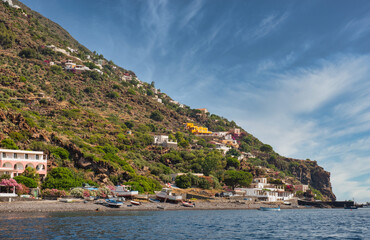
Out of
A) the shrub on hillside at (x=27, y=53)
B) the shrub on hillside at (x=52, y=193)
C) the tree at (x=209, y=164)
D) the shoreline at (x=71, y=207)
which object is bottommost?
the shoreline at (x=71, y=207)

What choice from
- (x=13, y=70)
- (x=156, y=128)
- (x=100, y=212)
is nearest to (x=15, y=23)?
(x=13, y=70)

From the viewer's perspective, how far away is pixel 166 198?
312ft

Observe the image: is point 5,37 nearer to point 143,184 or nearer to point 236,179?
point 143,184

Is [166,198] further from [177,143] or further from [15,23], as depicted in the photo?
[15,23]

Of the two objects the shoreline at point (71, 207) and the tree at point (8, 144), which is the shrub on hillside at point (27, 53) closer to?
the tree at point (8, 144)

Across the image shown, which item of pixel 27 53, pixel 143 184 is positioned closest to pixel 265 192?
pixel 143 184

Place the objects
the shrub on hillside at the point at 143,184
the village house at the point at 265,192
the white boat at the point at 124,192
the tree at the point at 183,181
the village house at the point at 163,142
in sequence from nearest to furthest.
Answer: the white boat at the point at 124,192
the shrub on hillside at the point at 143,184
the tree at the point at 183,181
the village house at the point at 265,192
the village house at the point at 163,142

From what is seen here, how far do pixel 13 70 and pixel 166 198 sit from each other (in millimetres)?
104171

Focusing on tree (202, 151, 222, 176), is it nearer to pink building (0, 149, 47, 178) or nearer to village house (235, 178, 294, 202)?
village house (235, 178, 294, 202)

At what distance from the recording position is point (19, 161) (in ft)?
261

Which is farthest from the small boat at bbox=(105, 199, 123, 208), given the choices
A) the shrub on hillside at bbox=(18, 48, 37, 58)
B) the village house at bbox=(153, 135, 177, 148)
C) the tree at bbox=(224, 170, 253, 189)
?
the shrub on hillside at bbox=(18, 48, 37, 58)

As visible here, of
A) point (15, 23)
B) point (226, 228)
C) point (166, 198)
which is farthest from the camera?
point (15, 23)

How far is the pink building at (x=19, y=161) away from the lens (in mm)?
77125

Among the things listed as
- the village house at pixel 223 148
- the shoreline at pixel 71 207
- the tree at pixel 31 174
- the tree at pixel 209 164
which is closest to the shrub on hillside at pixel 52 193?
the shoreline at pixel 71 207
